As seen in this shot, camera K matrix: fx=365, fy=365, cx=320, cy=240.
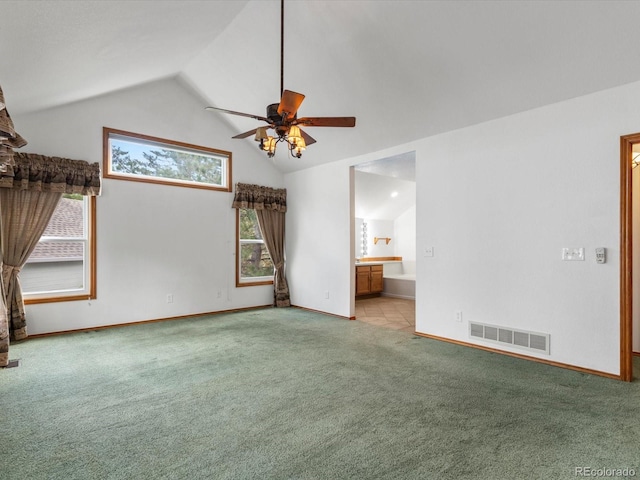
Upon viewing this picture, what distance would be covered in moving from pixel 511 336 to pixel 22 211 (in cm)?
570

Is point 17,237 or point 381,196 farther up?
point 381,196

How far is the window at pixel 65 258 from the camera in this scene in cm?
456

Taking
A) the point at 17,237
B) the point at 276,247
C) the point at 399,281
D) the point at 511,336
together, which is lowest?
the point at 511,336

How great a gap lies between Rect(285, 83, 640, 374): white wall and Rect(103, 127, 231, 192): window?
3.02m

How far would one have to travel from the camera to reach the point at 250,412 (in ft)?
8.23

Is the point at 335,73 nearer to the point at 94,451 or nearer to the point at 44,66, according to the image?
the point at 44,66

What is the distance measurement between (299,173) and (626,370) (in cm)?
515

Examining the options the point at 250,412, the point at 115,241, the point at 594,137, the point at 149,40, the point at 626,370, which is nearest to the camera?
the point at 250,412

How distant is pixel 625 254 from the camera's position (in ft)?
10.2

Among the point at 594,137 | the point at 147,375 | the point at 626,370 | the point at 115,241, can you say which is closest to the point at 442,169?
the point at 594,137

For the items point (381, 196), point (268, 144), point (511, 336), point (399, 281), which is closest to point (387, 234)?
point (381, 196)

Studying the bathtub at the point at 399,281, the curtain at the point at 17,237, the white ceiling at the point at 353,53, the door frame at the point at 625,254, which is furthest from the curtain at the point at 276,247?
the door frame at the point at 625,254

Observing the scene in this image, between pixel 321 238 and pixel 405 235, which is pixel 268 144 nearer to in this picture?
pixel 321 238

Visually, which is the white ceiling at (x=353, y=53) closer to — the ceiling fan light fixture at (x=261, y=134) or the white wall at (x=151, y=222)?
the white wall at (x=151, y=222)
